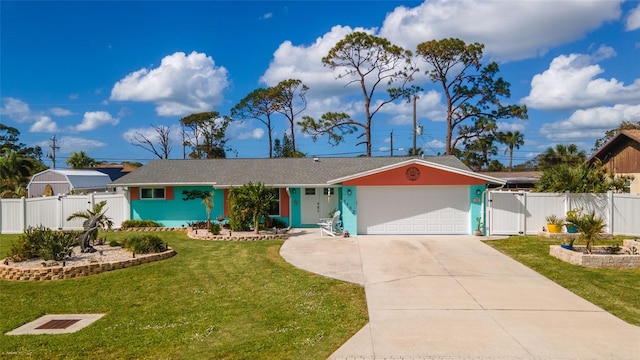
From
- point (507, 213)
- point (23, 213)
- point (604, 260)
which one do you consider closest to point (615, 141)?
point (507, 213)

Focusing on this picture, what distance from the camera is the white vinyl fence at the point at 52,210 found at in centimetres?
1847

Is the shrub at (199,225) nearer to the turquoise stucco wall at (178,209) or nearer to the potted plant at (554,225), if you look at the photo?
the turquoise stucco wall at (178,209)

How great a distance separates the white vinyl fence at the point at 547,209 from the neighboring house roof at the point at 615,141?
7.68 metres

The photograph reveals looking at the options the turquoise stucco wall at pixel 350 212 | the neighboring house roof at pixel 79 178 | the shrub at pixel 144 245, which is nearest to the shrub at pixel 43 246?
the shrub at pixel 144 245

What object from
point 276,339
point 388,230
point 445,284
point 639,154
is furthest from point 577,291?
point 639,154

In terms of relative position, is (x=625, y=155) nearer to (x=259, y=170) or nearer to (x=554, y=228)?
(x=554, y=228)

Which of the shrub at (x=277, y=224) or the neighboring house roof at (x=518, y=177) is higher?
the neighboring house roof at (x=518, y=177)

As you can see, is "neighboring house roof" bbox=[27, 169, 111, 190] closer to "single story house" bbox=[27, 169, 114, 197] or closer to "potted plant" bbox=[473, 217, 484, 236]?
"single story house" bbox=[27, 169, 114, 197]

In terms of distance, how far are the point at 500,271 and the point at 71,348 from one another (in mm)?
10141

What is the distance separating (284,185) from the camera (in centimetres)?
1866

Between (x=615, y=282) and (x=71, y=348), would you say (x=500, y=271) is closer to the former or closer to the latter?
(x=615, y=282)

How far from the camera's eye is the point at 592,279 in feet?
33.5

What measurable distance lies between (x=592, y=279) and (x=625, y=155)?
17.3m

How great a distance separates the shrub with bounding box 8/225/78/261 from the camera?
11.4 meters
